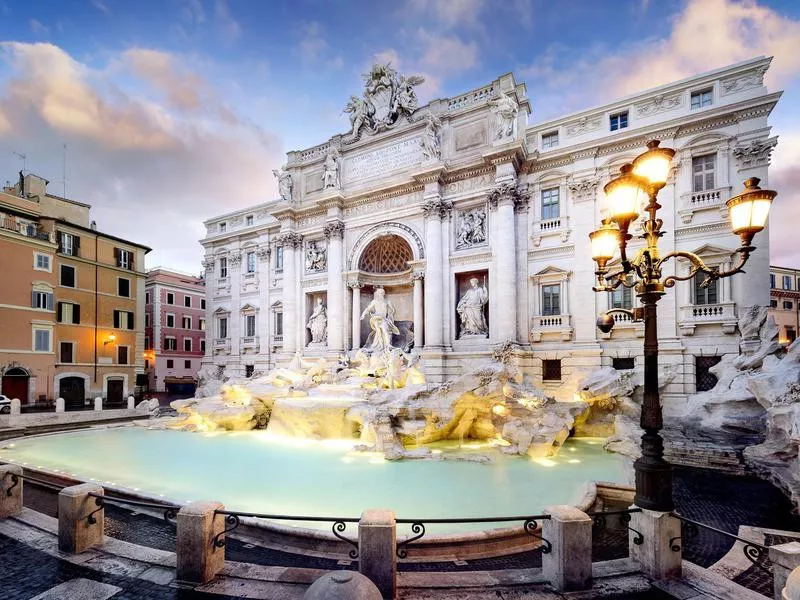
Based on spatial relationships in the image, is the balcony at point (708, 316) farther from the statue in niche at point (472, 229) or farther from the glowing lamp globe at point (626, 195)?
the glowing lamp globe at point (626, 195)

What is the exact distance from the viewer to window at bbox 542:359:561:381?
16.7 metres

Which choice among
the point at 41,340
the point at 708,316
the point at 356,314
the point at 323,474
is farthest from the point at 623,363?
the point at 41,340

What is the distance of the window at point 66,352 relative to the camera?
74.6 feet

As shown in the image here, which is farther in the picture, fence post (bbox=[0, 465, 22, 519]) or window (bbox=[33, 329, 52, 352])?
window (bbox=[33, 329, 52, 352])

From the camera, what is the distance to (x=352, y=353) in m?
20.3

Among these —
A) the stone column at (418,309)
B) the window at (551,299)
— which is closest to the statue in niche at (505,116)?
the window at (551,299)

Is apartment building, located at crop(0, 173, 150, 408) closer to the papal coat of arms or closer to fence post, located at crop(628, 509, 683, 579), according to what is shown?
the papal coat of arms

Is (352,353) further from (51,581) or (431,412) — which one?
(51,581)

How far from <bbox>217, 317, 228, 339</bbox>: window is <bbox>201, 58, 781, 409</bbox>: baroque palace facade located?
1554 millimetres

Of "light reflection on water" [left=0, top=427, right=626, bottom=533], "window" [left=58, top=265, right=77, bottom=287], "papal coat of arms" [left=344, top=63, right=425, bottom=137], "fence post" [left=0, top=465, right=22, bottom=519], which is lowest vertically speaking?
"light reflection on water" [left=0, top=427, right=626, bottom=533]

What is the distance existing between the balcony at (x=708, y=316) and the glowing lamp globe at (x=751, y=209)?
12.9 metres

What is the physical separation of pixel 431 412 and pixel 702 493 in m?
6.65

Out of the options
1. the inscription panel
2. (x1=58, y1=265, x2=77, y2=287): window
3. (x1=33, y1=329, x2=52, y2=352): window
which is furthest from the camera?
(x1=58, y1=265, x2=77, y2=287): window

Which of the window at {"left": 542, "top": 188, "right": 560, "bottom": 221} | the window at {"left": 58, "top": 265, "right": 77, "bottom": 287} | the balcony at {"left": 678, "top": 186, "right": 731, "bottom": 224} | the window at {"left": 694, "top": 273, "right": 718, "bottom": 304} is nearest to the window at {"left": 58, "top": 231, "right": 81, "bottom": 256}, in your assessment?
the window at {"left": 58, "top": 265, "right": 77, "bottom": 287}
